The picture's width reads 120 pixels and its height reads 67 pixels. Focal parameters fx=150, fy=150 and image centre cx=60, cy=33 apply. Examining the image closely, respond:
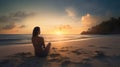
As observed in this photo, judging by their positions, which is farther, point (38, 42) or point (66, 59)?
point (38, 42)

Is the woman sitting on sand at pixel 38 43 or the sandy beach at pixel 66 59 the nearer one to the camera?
the sandy beach at pixel 66 59

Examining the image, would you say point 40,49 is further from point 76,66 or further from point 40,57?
point 76,66

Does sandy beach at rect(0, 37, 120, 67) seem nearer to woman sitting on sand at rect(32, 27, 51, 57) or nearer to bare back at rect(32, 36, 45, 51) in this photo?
woman sitting on sand at rect(32, 27, 51, 57)

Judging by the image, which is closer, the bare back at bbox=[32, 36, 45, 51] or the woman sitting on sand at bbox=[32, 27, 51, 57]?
the woman sitting on sand at bbox=[32, 27, 51, 57]

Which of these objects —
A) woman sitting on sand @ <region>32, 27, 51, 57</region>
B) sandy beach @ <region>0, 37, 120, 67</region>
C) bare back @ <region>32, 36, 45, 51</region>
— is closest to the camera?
sandy beach @ <region>0, 37, 120, 67</region>

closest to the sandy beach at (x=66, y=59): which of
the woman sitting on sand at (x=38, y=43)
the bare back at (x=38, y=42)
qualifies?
the woman sitting on sand at (x=38, y=43)

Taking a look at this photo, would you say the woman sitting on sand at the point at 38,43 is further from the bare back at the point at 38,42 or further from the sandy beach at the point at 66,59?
the sandy beach at the point at 66,59

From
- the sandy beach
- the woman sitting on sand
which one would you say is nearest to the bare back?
the woman sitting on sand

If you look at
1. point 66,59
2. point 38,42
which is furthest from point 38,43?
point 66,59

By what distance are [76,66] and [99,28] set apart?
84.6m

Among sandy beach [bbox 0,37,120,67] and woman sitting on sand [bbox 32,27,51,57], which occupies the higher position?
woman sitting on sand [bbox 32,27,51,57]

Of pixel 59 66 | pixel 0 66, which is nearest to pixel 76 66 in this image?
pixel 59 66

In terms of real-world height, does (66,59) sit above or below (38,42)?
below

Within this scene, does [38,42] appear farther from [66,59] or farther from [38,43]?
[66,59]
